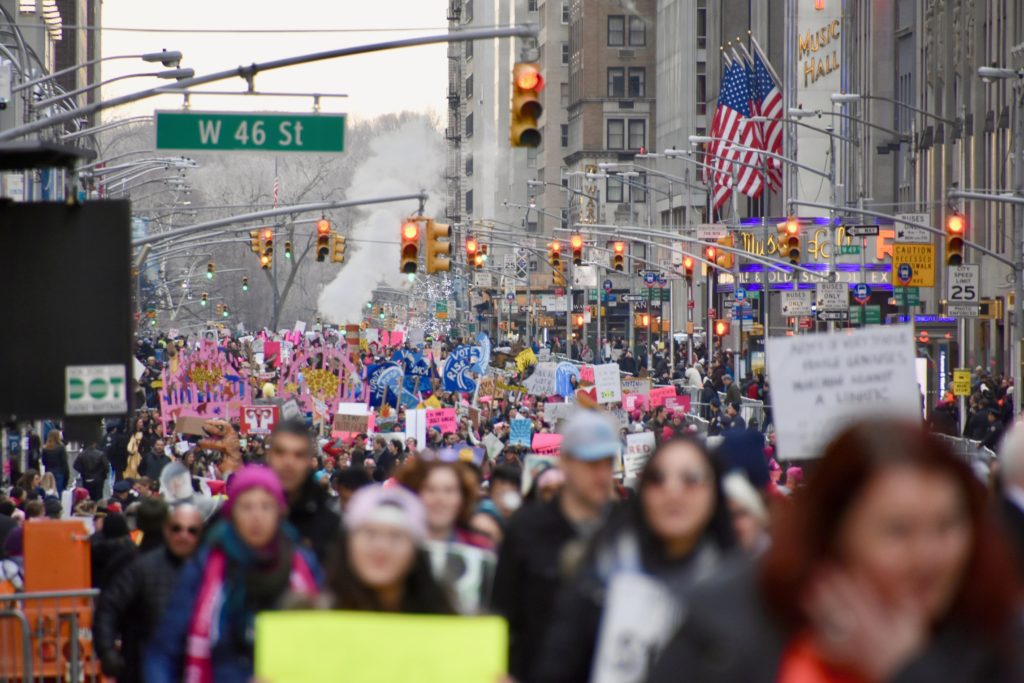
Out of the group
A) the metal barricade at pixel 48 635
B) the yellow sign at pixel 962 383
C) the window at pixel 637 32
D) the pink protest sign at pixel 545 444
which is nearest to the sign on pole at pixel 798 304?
the yellow sign at pixel 962 383

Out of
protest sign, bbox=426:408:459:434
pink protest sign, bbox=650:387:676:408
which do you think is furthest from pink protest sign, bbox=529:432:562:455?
pink protest sign, bbox=650:387:676:408

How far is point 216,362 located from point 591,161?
3304 inches

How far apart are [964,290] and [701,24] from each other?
66.9 meters

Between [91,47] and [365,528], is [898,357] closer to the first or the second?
[365,528]

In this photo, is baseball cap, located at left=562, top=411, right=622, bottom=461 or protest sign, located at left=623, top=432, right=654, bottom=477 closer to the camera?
baseball cap, located at left=562, top=411, right=622, bottom=461

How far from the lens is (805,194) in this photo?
78.9 meters

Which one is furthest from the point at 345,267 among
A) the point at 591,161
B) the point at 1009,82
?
the point at 1009,82

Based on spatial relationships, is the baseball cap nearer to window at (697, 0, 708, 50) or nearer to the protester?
the protester

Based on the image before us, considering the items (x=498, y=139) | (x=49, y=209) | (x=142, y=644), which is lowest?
(x=142, y=644)

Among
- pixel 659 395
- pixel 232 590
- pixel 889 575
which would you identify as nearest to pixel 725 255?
pixel 659 395

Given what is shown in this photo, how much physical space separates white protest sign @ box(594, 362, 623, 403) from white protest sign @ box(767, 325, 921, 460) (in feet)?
80.2

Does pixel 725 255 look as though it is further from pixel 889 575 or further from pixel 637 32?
pixel 637 32

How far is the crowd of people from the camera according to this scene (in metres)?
2.76

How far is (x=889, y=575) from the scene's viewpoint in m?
2.72
